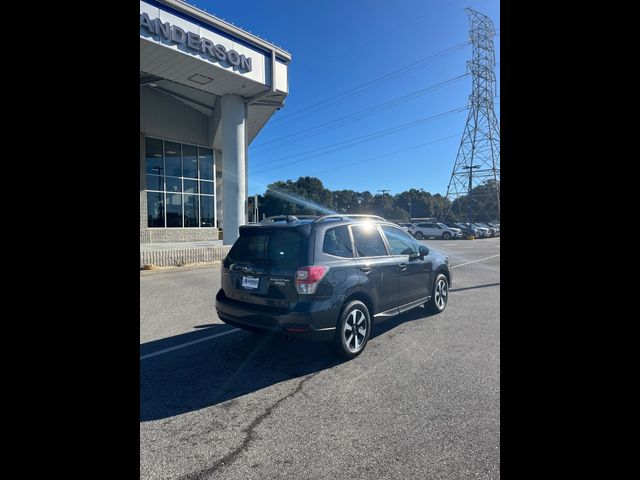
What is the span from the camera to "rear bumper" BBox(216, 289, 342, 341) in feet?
13.2

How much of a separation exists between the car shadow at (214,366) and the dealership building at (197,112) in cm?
1205

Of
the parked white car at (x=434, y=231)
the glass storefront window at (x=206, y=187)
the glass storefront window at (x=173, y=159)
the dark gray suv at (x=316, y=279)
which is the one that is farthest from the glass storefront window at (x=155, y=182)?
the parked white car at (x=434, y=231)

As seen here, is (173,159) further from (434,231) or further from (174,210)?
(434,231)

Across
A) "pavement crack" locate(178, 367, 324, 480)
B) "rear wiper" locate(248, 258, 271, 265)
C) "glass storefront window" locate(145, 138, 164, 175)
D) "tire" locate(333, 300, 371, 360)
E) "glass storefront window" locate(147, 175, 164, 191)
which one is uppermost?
"glass storefront window" locate(145, 138, 164, 175)

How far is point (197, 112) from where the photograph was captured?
22.0 m

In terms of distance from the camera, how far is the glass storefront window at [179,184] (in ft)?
66.2

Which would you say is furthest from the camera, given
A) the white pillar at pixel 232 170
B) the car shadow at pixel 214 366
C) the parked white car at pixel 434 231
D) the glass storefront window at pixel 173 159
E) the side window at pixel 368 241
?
the parked white car at pixel 434 231

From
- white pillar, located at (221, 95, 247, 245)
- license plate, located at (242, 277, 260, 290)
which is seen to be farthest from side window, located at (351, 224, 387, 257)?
white pillar, located at (221, 95, 247, 245)

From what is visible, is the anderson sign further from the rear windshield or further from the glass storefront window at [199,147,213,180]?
the rear windshield

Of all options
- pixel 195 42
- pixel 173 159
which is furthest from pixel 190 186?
pixel 195 42

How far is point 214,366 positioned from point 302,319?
1237mm

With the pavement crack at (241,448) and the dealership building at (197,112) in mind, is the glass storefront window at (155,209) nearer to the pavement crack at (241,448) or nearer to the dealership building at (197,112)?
the dealership building at (197,112)

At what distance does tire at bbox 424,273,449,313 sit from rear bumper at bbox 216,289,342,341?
2774 mm
